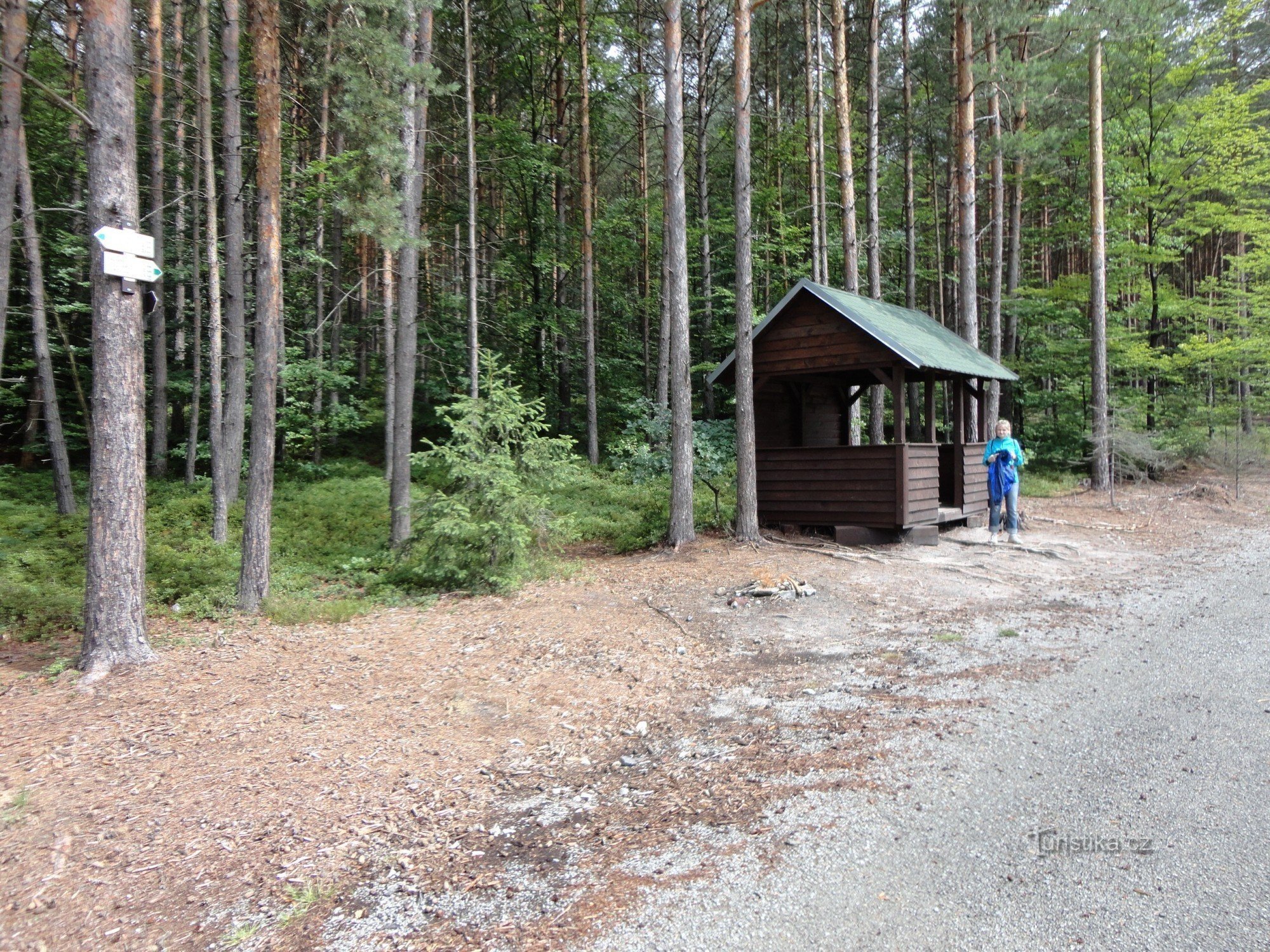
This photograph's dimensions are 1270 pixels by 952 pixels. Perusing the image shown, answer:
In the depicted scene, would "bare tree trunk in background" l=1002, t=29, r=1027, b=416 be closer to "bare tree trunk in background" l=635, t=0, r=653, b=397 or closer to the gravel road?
Answer: "bare tree trunk in background" l=635, t=0, r=653, b=397

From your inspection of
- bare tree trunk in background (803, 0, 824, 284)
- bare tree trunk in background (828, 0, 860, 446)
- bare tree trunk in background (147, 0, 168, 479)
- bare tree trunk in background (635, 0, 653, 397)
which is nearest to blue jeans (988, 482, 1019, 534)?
bare tree trunk in background (828, 0, 860, 446)

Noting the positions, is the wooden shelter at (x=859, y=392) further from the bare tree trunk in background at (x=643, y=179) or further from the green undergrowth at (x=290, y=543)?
the bare tree trunk in background at (x=643, y=179)

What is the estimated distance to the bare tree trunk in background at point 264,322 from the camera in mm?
7715

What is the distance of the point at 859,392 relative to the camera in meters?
14.0

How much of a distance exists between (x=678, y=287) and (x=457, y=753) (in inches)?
324

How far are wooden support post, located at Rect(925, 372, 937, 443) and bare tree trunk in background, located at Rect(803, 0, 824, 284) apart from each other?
683 centimetres

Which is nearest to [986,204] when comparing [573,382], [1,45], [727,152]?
[727,152]

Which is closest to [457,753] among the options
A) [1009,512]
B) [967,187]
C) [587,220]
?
[1009,512]

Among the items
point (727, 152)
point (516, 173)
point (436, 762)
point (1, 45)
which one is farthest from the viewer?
point (727, 152)

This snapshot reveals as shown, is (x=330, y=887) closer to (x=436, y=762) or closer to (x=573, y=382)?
(x=436, y=762)

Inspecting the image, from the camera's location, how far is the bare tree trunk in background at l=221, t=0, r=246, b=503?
10.1 meters

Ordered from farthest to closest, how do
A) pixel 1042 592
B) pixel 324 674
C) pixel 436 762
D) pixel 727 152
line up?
pixel 727 152 → pixel 1042 592 → pixel 324 674 → pixel 436 762

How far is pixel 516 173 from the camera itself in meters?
19.6

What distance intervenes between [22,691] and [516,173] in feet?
58.4
